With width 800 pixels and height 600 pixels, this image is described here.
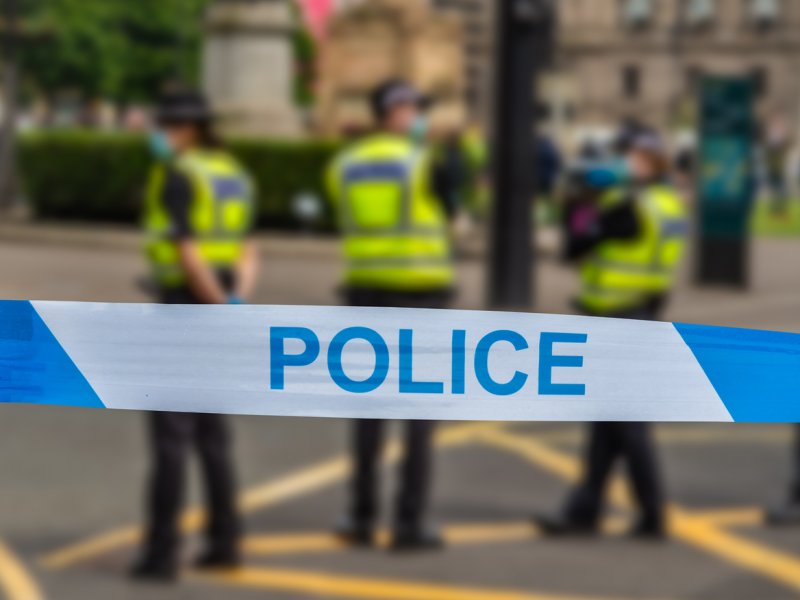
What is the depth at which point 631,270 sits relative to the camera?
19.6ft

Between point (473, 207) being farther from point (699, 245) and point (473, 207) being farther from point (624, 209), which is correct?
point (624, 209)

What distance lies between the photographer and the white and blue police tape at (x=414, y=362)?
2.12m

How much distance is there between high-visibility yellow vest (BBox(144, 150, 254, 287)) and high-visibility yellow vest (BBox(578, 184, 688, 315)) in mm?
1375

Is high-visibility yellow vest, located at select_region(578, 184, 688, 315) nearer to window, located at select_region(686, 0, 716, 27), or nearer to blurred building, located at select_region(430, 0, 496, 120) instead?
blurred building, located at select_region(430, 0, 496, 120)

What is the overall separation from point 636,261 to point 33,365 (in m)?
4.07

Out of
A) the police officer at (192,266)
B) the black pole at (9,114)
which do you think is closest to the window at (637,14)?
the black pole at (9,114)

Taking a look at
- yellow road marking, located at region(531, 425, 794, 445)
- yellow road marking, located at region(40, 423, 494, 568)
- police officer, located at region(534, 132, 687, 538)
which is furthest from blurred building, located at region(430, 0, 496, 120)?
police officer, located at region(534, 132, 687, 538)

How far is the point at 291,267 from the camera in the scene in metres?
16.0

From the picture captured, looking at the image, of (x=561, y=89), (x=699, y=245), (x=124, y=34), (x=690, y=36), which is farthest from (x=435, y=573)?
(x=690, y=36)

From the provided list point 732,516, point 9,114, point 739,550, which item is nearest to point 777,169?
point 9,114

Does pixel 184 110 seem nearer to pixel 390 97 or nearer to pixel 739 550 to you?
pixel 390 97

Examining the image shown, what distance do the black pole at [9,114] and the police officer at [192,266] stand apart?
14.9 meters

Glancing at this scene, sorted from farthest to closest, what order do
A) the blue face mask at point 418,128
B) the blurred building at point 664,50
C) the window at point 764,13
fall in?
the window at point 764,13
the blurred building at point 664,50
the blue face mask at point 418,128

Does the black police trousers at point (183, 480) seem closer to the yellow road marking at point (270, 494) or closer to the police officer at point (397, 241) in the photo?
the yellow road marking at point (270, 494)
